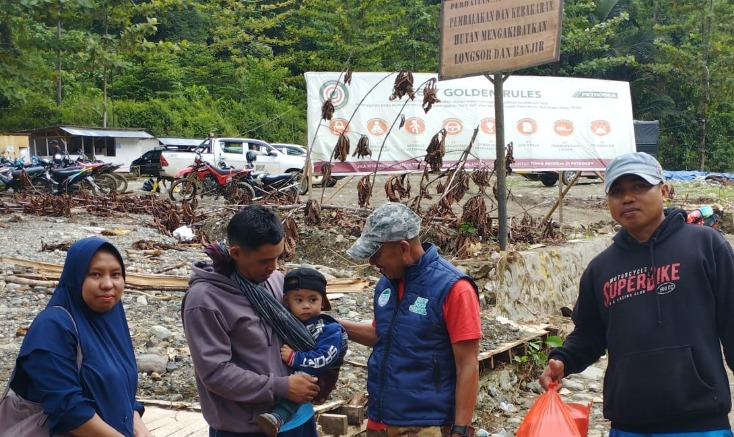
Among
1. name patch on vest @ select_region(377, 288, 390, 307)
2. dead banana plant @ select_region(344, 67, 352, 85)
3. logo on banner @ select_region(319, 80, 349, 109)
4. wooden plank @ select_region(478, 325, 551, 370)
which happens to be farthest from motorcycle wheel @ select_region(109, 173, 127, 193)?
name patch on vest @ select_region(377, 288, 390, 307)

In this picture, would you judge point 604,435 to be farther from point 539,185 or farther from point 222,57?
point 222,57

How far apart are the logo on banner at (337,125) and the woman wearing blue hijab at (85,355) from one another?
753cm

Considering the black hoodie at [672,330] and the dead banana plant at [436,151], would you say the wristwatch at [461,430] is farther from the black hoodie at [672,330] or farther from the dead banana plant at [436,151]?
the dead banana plant at [436,151]

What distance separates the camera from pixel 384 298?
10.0 ft

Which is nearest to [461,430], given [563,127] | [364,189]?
[364,189]

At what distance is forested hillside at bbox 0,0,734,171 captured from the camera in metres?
31.7

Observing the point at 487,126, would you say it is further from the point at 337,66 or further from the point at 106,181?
the point at 337,66

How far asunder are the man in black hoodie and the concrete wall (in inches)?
200

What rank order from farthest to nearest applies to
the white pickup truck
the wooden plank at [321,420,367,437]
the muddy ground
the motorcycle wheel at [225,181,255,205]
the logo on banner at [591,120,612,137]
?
the white pickup truck
the motorcycle wheel at [225,181,255,205]
the logo on banner at [591,120,612,137]
the muddy ground
the wooden plank at [321,420,367,437]

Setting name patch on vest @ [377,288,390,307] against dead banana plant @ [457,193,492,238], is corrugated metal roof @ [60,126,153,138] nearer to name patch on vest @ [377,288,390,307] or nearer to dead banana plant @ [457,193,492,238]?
dead banana plant @ [457,193,492,238]

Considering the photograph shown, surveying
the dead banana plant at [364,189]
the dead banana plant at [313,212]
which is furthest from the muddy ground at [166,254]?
the dead banana plant at [364,189]

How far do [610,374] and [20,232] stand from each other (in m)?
10.4

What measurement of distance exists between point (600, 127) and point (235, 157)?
13193 millimetres

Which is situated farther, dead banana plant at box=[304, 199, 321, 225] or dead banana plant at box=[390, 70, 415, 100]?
dead banana plant at box=[304, 199, 321, 225]
